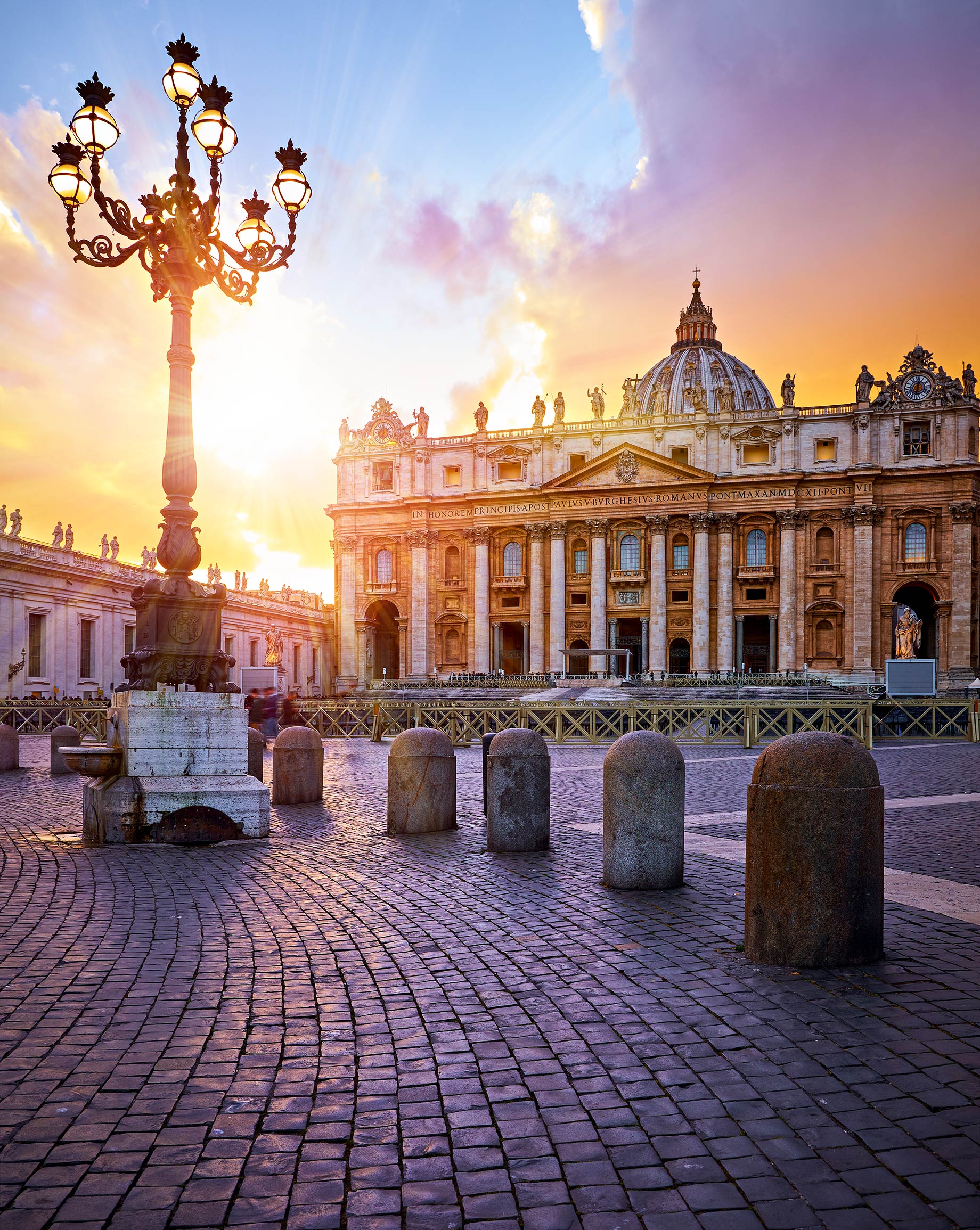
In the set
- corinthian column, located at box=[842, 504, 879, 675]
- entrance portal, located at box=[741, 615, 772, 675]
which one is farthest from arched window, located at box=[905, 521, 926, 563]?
entrance portal, located at box=[741, 615, 772, 675]

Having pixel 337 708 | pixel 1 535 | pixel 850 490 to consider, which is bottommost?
pixel 337 708

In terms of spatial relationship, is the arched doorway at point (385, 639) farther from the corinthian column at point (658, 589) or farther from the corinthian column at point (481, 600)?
the corinthian column at point (658, 589)

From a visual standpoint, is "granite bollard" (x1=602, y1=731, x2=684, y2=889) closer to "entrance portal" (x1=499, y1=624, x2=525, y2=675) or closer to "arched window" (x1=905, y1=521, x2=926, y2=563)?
"arched window" (x1=905, y1=521, x2=926, y2=563)

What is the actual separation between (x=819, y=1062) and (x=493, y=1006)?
1.55 metres

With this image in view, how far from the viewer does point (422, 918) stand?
5906 millimetres

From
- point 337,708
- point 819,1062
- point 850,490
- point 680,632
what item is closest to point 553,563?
point 680,632

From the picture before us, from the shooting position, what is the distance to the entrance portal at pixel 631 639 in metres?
61.2

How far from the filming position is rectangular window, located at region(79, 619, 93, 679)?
161 ft

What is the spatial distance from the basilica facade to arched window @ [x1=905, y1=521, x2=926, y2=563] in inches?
5.1

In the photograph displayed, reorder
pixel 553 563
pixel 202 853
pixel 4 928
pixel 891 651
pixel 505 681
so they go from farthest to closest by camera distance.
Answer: pixel 553 563 → pixel 891 651 → pixel 505 681 → pixel 202 853 → pixel 4 928

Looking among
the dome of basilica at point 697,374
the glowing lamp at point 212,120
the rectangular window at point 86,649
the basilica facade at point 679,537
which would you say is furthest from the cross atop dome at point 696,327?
the glowing lamp at point 212,120

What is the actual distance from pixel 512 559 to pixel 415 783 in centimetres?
5531

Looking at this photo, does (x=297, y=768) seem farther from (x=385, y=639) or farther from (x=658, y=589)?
(x=385, y=639)

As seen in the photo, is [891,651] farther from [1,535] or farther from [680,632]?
[1,535]
